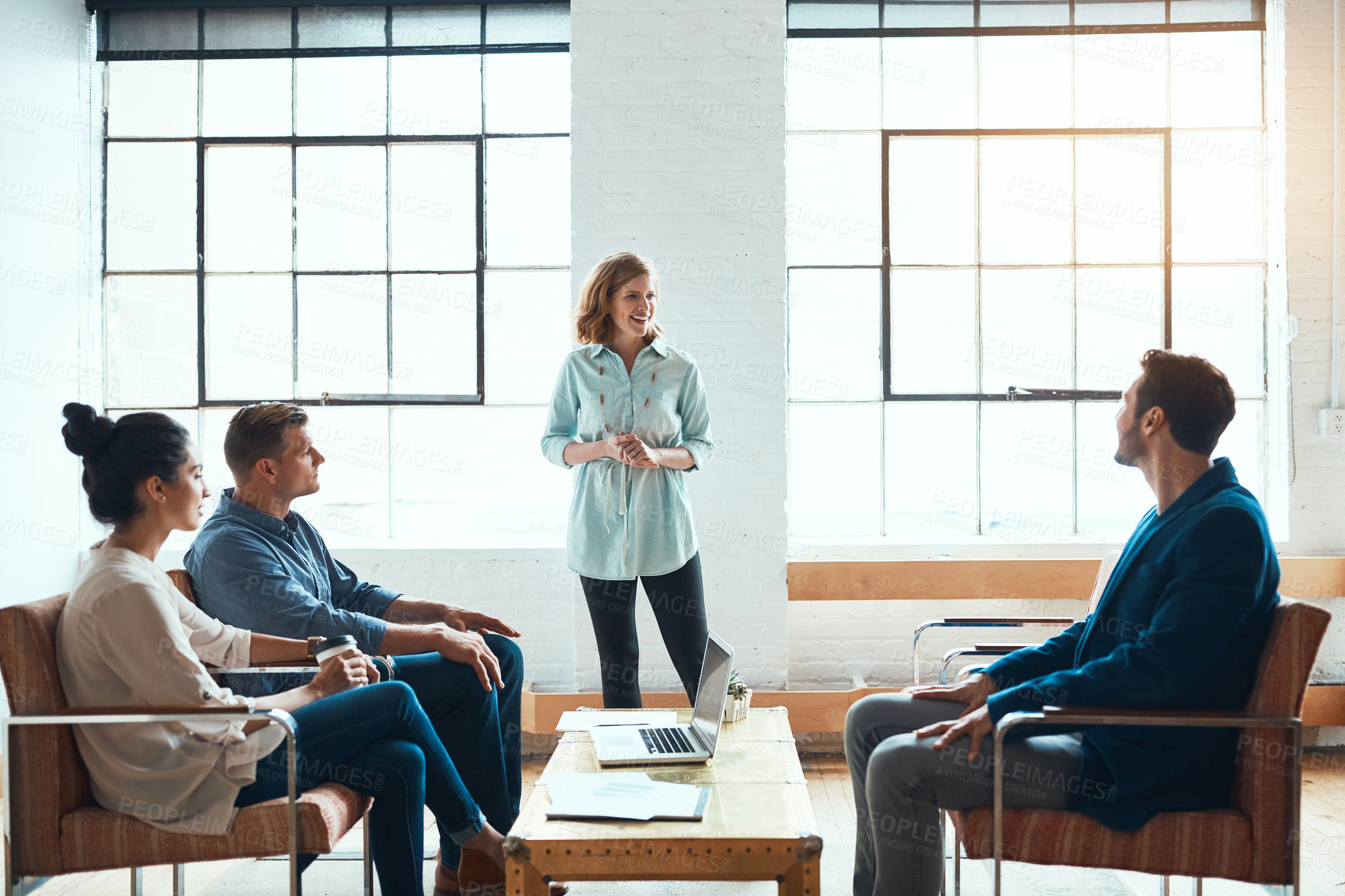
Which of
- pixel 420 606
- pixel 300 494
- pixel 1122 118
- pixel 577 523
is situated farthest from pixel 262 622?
pixel 1122 118

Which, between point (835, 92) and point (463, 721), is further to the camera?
point (835, 92)

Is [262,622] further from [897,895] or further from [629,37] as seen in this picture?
[629,37]

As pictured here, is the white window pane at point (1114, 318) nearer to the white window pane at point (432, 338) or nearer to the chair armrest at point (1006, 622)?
the chair armrest at point (1006, 622)

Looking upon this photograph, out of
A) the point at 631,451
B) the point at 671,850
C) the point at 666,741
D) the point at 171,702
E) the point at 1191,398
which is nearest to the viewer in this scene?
the point at 671,850

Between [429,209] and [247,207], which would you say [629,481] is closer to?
[429,209]

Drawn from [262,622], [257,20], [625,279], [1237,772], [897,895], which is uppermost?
[257,20]

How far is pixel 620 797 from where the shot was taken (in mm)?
1947

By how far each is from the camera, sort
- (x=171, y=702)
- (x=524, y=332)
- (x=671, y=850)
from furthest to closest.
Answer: (x=524, y=332)
(x=171, y=702)
(x=671, y=850)

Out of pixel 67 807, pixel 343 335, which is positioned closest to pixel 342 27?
pixel 343 335

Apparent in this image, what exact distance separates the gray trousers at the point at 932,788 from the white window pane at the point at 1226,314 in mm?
2728

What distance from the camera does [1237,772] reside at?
191cm

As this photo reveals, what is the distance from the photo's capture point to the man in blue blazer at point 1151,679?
1857mm

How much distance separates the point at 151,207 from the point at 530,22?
1.77 m

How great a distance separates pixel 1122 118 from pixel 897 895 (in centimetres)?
339
